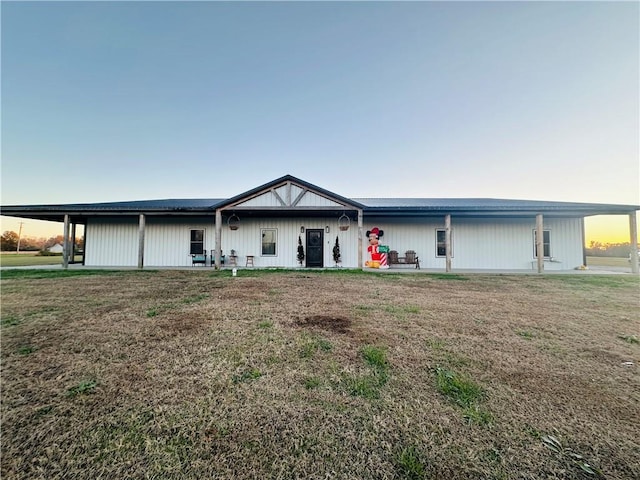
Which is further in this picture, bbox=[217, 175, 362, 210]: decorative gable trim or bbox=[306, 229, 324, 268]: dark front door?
bbox=[306, 229, 324, 268]: dark front door

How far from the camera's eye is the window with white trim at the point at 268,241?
13.4 m

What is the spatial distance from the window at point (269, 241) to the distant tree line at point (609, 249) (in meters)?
31.1

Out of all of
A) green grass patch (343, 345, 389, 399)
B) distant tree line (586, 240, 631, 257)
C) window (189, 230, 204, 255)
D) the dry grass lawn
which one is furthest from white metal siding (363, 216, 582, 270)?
distant tree line (586, 240, 631, 257)

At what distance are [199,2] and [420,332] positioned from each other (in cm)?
1579

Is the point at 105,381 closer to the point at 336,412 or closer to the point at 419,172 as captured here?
the point at 336,412

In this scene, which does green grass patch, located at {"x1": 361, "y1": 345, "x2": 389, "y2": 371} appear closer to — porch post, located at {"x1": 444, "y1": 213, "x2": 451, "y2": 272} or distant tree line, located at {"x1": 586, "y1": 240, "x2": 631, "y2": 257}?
porch post, located at {"x1": 444, "y1": 213, "x2": 451, "y2": 272}

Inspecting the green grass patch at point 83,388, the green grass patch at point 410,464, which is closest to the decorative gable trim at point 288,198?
the green grass patch at point 83,388

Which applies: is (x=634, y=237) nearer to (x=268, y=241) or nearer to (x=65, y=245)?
(x=268, y=241)

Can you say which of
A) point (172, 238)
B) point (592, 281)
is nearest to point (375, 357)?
point (592, 281)

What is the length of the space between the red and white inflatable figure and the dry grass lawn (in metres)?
6.99

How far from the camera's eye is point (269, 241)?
1341 cm

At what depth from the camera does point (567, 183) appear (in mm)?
16641

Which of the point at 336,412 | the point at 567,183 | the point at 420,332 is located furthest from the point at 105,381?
the point at 567,183

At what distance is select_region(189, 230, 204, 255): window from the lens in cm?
1340
